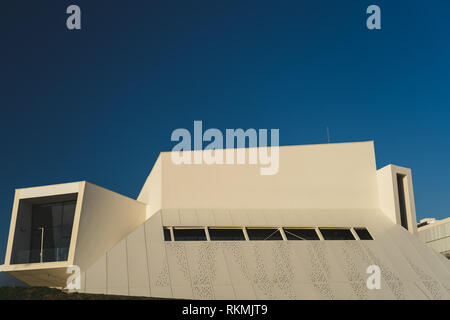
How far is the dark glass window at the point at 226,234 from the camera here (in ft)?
73.3

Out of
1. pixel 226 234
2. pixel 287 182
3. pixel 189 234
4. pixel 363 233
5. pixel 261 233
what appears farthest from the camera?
pixel 287 182

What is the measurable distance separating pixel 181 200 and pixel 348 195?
28.6ft

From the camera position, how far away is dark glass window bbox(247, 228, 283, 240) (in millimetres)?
22641

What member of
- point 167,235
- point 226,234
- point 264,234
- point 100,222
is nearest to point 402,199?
point 264,234

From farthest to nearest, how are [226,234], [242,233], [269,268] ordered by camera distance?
[242,233]
[226,234]
[269,268]

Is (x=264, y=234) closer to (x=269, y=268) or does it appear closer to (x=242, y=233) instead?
(x=242, y=233)

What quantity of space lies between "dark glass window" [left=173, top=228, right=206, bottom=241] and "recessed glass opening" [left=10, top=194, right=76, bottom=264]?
16.3 feet

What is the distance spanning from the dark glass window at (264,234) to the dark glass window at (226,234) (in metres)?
0.42

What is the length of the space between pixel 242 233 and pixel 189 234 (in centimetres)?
250

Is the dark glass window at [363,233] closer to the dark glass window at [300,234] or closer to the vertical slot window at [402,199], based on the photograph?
the dark glass window at [300,234]

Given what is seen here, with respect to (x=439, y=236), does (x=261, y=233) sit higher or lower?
lower

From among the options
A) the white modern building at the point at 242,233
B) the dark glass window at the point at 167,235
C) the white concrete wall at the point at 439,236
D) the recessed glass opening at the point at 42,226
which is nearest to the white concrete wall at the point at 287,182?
the white modern building at the point at 242,233

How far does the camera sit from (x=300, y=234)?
23094mm
